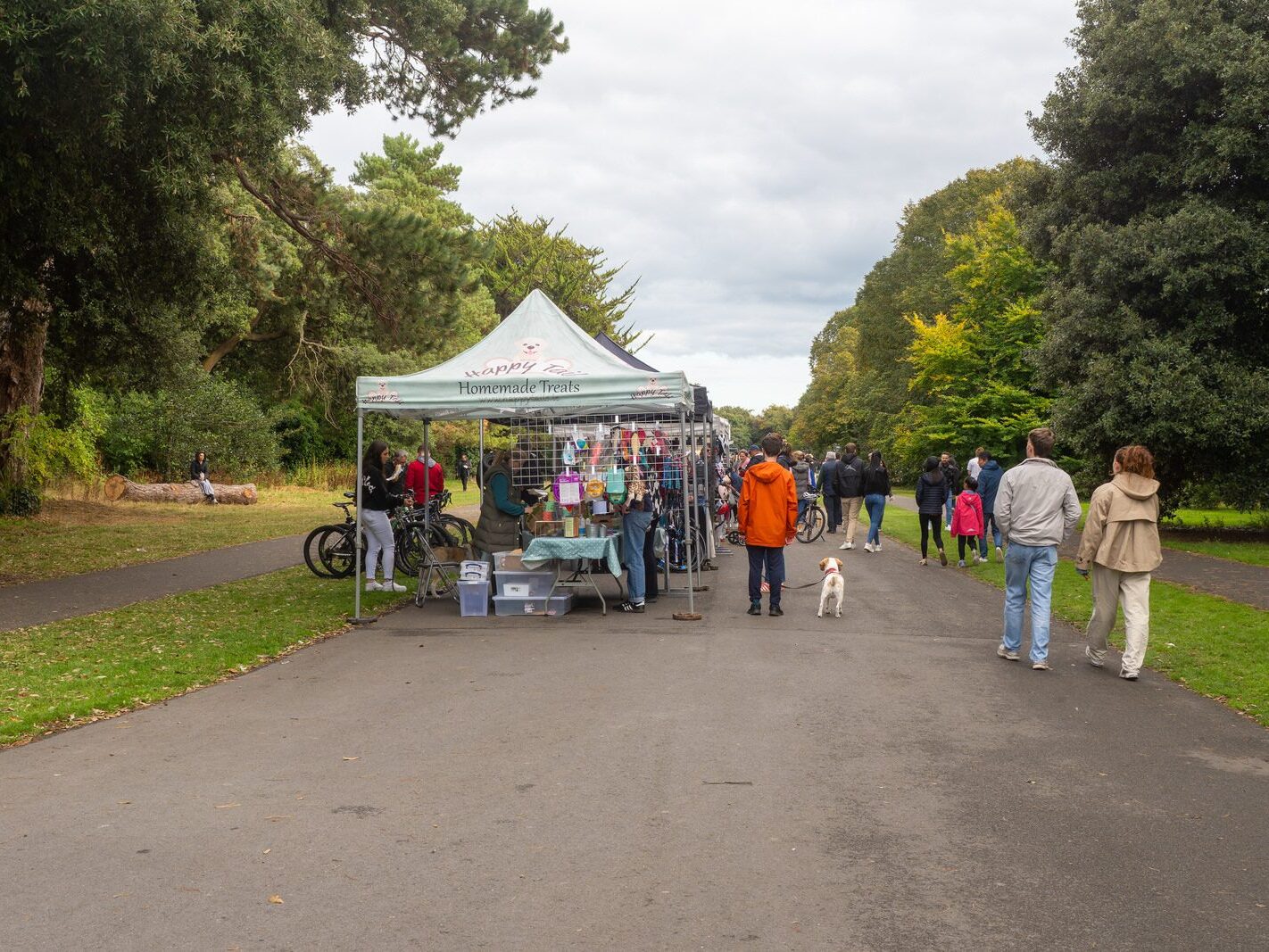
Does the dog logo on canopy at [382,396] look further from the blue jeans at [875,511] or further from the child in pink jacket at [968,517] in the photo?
the blue jeans at [875,511]

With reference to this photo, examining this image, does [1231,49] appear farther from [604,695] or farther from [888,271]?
[888,271]

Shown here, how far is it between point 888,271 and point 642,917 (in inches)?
2697

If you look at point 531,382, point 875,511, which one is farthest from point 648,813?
point 875,511

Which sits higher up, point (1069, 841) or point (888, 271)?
point (888, 271)

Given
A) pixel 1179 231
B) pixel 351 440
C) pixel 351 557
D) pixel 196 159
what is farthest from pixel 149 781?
pixel 351 440

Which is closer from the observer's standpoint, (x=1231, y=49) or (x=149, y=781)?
(x=149, y=781)

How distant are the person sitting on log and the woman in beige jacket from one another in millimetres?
28855

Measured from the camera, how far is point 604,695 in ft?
26.2

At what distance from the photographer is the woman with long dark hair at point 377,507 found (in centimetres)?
1374

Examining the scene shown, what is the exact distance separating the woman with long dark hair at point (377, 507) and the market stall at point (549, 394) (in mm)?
651

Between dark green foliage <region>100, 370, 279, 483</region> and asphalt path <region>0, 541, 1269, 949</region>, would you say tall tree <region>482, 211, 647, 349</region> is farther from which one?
asphalt path <region>0, 541, 1269, 949</region>

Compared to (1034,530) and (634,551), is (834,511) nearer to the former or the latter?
(634,551)

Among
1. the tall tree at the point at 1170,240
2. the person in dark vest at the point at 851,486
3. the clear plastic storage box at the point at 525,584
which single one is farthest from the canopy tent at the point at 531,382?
the tall tree at the point at 1170,240

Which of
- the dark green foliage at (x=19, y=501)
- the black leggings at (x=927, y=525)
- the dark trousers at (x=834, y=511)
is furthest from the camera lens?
the dark trousers at (x=834, y=511)
